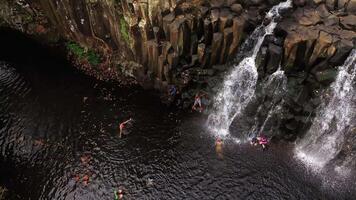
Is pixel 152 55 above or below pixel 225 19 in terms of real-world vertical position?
below

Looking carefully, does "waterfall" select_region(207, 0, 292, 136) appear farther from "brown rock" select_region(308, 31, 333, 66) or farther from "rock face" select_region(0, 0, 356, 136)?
"brown rock" select_region(308, 31, 333, 66)

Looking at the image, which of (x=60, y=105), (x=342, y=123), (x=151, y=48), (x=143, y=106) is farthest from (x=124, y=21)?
(x=342, y=123)

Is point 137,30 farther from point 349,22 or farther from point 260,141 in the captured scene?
point 349,22

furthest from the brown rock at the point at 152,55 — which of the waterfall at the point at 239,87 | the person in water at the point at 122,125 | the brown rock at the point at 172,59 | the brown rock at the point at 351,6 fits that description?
the brown rock at the point at 351,6

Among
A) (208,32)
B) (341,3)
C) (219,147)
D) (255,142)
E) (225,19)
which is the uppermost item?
(341,3)

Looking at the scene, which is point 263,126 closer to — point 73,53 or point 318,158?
point 318,158

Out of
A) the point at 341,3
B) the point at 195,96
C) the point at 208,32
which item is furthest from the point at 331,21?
the point at 195,96

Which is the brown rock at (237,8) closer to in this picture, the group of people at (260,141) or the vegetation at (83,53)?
the group of people at (260,141)

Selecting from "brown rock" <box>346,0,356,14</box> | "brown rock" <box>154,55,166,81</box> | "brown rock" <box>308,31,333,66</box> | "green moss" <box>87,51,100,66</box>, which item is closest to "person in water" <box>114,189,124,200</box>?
"brown rock" <box>154,55,166,81</box>
